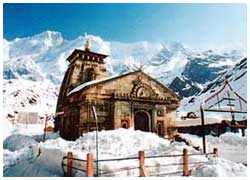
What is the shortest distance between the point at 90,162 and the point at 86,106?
121 inches

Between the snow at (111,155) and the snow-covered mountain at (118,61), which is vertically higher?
the snow-covered mountain at (118,61)

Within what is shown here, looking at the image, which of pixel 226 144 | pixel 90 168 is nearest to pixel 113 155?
pixel 90 168

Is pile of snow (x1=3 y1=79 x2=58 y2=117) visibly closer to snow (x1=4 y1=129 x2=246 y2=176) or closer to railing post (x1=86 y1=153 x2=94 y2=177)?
snow (x1=4 y1=129 x2=246 y2=176)

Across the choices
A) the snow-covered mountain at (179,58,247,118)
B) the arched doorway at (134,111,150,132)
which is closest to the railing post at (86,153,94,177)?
the snow-covered mountain at (179,58,247,118)

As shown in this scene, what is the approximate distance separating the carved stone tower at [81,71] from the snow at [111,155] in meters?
2.85

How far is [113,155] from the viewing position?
561 cm

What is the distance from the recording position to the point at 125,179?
459cm

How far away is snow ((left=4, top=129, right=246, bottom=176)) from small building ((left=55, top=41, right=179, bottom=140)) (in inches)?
26.1

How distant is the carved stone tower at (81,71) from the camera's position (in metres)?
9.62

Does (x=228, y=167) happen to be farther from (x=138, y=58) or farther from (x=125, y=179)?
(x=138, y=58)

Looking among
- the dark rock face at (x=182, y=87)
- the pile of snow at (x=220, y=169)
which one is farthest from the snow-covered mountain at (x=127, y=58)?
the pile of snow at (x=220, y=169)

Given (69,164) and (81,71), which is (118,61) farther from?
(69,164)

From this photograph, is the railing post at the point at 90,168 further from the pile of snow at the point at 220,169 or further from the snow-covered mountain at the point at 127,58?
the snow-covered mountain at the point at 127,58

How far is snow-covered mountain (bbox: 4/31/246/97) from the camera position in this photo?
592cm
